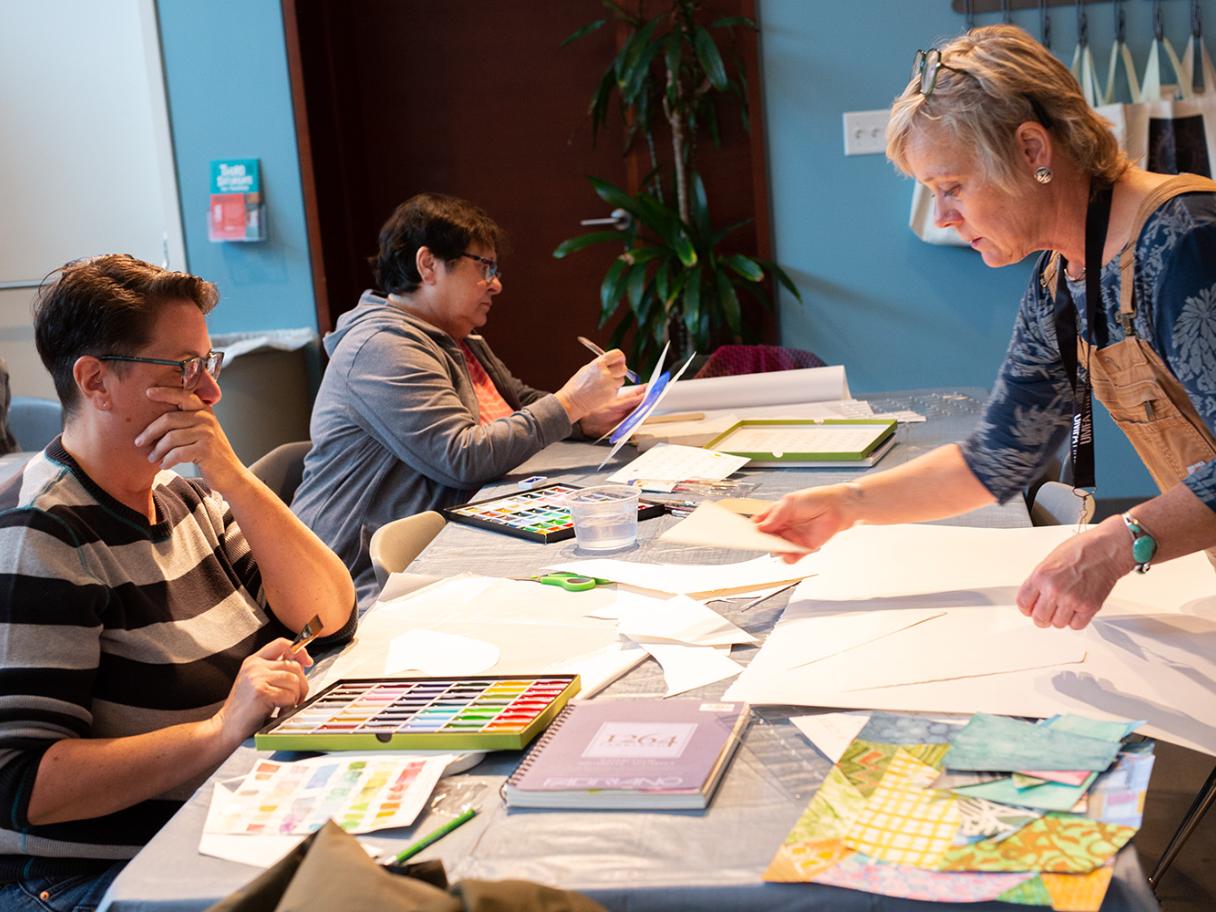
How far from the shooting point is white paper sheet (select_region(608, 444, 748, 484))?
2.44 meters

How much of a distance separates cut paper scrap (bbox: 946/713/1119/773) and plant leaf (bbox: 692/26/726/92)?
3.53m

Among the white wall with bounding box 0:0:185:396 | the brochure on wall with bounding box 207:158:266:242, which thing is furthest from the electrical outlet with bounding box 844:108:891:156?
the white wall with bounding box 0:0:185:396

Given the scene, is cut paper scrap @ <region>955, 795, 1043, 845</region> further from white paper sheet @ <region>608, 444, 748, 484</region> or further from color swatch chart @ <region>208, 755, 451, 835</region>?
white paper sheet @ <region>608, 444, 748, 484</region>

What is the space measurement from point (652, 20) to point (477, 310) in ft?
6.60

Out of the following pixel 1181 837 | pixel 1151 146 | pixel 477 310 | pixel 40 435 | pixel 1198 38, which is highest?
pixel 1198 38

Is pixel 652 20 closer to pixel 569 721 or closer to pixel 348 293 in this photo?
pixel 348 293

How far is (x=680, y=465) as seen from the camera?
252 centimetres

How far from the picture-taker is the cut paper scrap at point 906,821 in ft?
3.05

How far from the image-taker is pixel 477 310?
2.93 metres

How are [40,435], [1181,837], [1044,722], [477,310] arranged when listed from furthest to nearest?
[40,435], [477,310], [1181,837], [1044,722]

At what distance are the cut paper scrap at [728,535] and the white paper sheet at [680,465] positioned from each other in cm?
68

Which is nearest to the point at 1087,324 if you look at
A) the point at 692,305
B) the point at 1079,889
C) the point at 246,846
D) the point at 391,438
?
the point at 1079,889

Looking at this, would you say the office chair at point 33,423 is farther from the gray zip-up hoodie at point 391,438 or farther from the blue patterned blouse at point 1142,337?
the blue patterned blouse at point 1142,337

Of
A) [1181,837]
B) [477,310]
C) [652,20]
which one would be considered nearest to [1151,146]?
[652,20]
